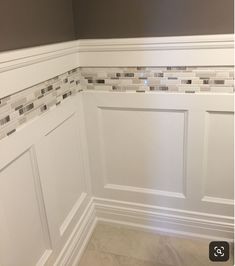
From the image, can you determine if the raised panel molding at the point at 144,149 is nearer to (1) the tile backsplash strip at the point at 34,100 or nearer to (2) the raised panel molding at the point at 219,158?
(2) the raised panel molding at the point at 219,158

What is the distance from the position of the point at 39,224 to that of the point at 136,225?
0.59 metres

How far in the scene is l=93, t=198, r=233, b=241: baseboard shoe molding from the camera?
1.40m

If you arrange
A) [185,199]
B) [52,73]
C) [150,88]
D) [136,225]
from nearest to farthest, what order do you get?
[52,73] → [150,88] → [185,199] → [136,225]

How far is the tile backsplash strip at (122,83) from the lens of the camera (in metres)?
1.00

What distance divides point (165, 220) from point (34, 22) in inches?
42.2

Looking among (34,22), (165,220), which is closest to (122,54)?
(34,22)

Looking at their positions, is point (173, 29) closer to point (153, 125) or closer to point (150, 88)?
point (150, 88)

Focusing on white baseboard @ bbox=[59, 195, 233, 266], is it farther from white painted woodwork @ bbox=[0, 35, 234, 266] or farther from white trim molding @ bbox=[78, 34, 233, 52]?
white trim molding @ bbox=[78, 34, 233, 52]

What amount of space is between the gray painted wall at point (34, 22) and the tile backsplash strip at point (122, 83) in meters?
0.15

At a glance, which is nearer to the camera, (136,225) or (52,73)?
(52,73)

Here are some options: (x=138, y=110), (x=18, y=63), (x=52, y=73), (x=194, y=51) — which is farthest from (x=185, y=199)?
(x=18, y=63)

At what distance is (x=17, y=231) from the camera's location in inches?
38.2

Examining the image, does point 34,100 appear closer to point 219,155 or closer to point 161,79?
point 161,79

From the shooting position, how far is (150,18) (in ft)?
3.77
